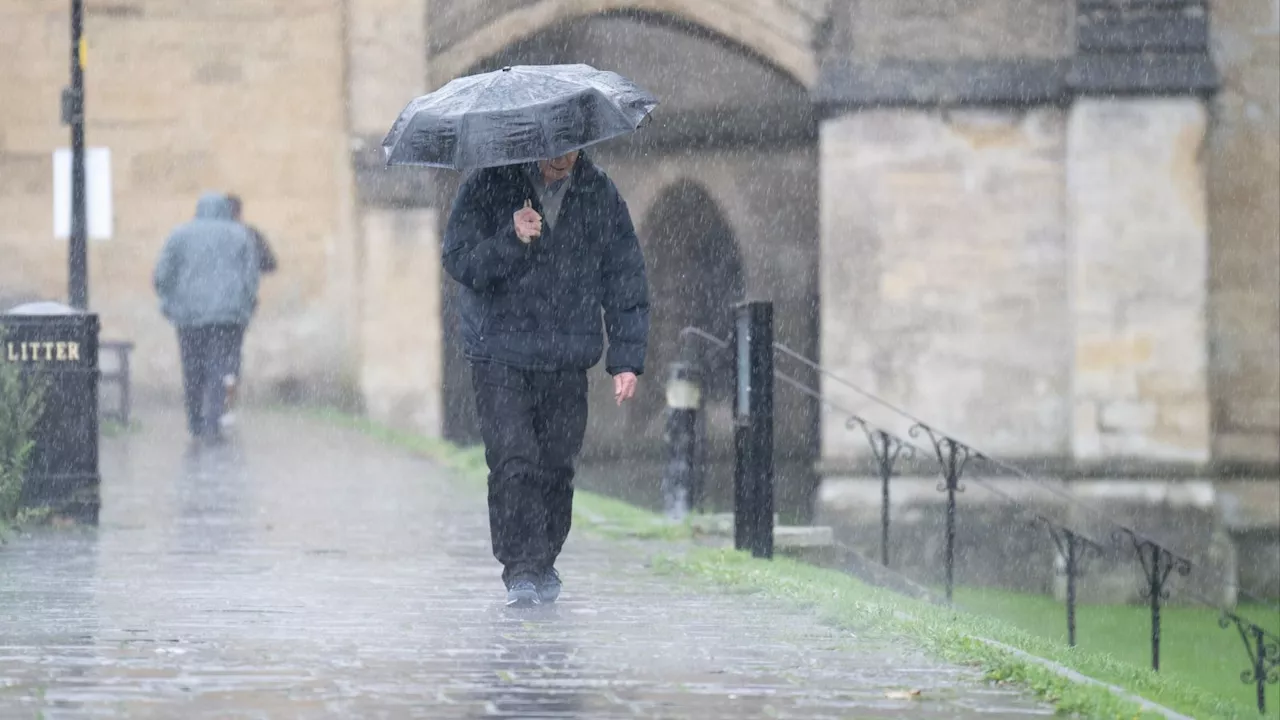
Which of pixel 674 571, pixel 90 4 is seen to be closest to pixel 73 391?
pixel 674 571

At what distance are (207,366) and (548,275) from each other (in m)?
9.44

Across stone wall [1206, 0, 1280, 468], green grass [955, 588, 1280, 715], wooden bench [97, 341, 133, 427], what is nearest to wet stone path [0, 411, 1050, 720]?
green grass [955, 588, 1280, 715]

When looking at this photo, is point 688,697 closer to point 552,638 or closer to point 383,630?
point 552,638

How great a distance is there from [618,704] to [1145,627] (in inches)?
436

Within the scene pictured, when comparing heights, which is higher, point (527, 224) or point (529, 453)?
point (527, 224)

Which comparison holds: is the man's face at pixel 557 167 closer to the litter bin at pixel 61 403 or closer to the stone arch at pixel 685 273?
the litter bin at pixel 61 403

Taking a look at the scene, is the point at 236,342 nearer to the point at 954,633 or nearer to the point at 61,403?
the point at 61,403

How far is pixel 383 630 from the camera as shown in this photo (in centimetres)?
Answer: 636

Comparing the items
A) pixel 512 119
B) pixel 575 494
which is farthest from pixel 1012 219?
pixel 512 119

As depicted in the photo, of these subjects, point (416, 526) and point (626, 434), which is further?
point (626, 434)

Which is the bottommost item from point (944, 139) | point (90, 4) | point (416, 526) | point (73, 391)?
point (416, 526)

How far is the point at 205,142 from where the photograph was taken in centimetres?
2191

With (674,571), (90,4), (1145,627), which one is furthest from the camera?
(90,4)

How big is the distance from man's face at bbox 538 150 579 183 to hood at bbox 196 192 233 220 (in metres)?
9.83
